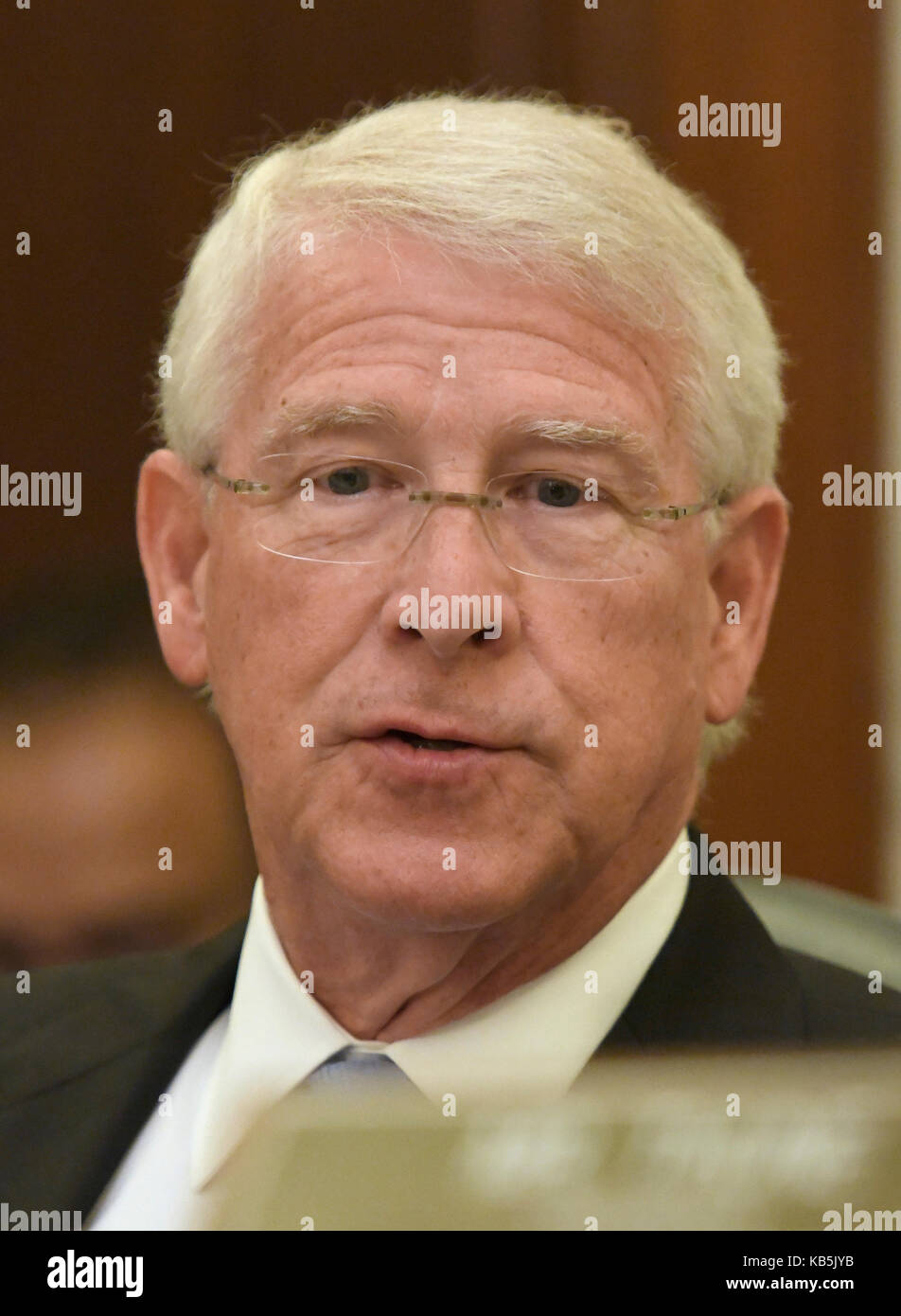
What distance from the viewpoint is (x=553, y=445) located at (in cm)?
170

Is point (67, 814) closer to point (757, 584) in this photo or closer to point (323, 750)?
point (323, 750)

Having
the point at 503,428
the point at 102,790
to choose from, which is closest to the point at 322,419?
the point at 503,428

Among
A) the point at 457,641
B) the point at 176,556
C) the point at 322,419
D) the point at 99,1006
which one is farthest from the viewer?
the point at 99,1006

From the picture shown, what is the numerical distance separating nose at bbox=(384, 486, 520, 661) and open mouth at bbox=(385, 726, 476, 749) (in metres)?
0.10

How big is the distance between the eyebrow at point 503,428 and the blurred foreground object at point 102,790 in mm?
403

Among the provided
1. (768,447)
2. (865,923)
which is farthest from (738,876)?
(768,447)

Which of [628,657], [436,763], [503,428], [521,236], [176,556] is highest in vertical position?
[521,236]

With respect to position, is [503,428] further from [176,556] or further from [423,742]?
[176,556]

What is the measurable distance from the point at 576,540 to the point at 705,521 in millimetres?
171

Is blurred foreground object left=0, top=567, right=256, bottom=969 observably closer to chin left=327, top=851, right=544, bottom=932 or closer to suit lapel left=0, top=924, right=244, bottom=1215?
suit lapel left=0, top=924, right=244, bottom=1215

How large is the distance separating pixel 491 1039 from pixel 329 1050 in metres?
0.19

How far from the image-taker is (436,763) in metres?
1.67

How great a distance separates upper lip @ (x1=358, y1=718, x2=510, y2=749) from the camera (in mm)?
1657

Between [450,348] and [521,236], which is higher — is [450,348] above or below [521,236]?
below
